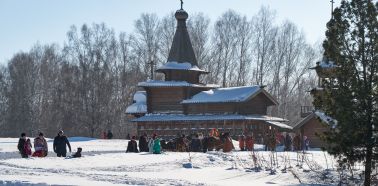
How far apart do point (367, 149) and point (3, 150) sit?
20.1 m

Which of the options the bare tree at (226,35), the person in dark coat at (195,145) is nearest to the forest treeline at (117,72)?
the bare tree at (226,35)

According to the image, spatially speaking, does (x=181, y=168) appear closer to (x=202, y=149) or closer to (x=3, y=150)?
(x=202, y=149)

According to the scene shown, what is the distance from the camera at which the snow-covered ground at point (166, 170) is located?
1735 cm

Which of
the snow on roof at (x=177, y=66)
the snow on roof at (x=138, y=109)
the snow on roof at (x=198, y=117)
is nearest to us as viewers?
Answer: the snow on roof at (x=198, y=117)

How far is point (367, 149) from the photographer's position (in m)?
18.4

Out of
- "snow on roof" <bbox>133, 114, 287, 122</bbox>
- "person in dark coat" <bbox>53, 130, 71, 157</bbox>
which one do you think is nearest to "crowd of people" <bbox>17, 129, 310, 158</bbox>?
"person in dark coat" <bbox>53, 130, 71, 157</bbox>

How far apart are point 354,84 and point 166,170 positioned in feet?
24.6

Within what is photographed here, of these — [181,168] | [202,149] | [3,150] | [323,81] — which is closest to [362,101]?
[323,81]

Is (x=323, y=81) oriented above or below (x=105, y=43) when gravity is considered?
below

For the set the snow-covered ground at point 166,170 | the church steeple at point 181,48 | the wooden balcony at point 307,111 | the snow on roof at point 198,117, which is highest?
the church steeple at point 181,48

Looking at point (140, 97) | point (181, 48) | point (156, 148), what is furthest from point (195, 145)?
point (140, 97)

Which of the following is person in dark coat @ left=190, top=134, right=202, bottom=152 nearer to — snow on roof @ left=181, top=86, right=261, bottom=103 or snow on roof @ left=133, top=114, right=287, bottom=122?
snow on roof @ left=133, top=114, right=287, bottom=122

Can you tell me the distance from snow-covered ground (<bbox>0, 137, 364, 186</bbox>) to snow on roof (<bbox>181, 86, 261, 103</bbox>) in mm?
16890

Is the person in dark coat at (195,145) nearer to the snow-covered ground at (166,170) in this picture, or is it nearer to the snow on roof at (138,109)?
the snow-covered ground at (166,170)
